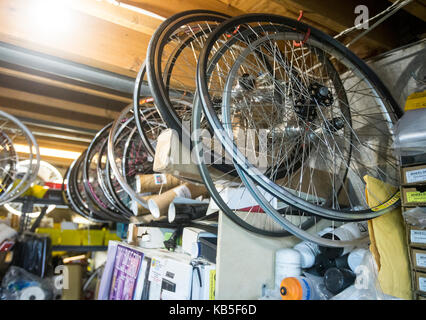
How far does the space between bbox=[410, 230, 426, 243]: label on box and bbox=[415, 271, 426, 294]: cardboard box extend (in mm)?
90

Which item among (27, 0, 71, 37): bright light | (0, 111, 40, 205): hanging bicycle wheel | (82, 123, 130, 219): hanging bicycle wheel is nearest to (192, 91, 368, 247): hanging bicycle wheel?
(27, 0, 71, 37): bright light

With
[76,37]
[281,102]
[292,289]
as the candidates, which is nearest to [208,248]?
[292,289]

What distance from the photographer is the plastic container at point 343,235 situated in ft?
3.52

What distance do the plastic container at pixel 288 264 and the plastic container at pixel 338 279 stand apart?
110 mm

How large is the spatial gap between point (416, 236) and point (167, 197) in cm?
109

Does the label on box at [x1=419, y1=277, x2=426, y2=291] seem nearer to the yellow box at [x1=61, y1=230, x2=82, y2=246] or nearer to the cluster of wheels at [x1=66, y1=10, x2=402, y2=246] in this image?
the cluster of wheels at [x1=66, y1=10, x2=402, y2=246]

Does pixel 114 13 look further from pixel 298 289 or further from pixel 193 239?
pixel 298 289

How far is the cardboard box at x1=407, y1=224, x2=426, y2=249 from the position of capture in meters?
0.83

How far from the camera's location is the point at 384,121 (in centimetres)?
129

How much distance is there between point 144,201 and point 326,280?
1036 millimetres

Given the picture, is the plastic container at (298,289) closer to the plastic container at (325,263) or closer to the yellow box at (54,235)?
the plastic container at (325,263)

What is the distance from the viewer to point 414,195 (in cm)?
86

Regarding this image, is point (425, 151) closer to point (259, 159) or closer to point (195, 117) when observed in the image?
point (259, 159)
